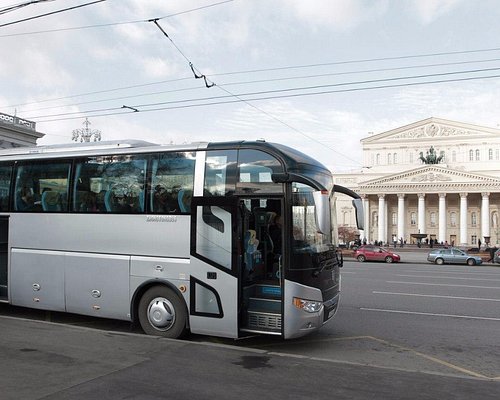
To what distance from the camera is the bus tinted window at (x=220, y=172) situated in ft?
24.9

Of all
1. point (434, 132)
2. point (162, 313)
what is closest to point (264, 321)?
point (162, 313)

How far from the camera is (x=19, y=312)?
10.4 m

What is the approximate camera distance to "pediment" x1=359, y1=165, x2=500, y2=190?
9175cm

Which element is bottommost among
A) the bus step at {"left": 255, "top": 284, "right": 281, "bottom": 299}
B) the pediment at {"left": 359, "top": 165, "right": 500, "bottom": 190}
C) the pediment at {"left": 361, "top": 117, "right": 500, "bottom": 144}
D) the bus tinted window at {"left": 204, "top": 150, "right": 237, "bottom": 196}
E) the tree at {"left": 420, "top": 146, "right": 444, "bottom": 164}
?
the bus step at {"left": 255, "top": 284, "right": 281, "bottom": 299}

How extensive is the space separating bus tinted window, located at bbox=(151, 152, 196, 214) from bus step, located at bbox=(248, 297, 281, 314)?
5.62ft

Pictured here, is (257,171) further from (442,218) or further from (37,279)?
(442,218)

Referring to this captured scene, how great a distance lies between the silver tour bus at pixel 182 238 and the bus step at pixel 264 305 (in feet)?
0.05

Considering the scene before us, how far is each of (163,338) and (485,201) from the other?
95959mm

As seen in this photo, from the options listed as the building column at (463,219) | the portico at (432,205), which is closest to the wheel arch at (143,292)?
the portico at (432,205)

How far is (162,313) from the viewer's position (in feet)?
26.1

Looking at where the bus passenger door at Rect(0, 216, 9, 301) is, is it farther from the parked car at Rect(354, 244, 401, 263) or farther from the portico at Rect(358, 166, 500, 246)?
the portico at Rect(358, 166, 500, 246)

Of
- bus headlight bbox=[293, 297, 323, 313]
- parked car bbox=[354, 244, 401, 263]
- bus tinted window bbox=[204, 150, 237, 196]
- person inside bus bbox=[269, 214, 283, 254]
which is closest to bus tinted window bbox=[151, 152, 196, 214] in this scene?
bus tinted window bbox=[204, 150, 237, 196]

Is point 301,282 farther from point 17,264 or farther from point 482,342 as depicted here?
point 17,264

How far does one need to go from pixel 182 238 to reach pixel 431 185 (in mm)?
94414
